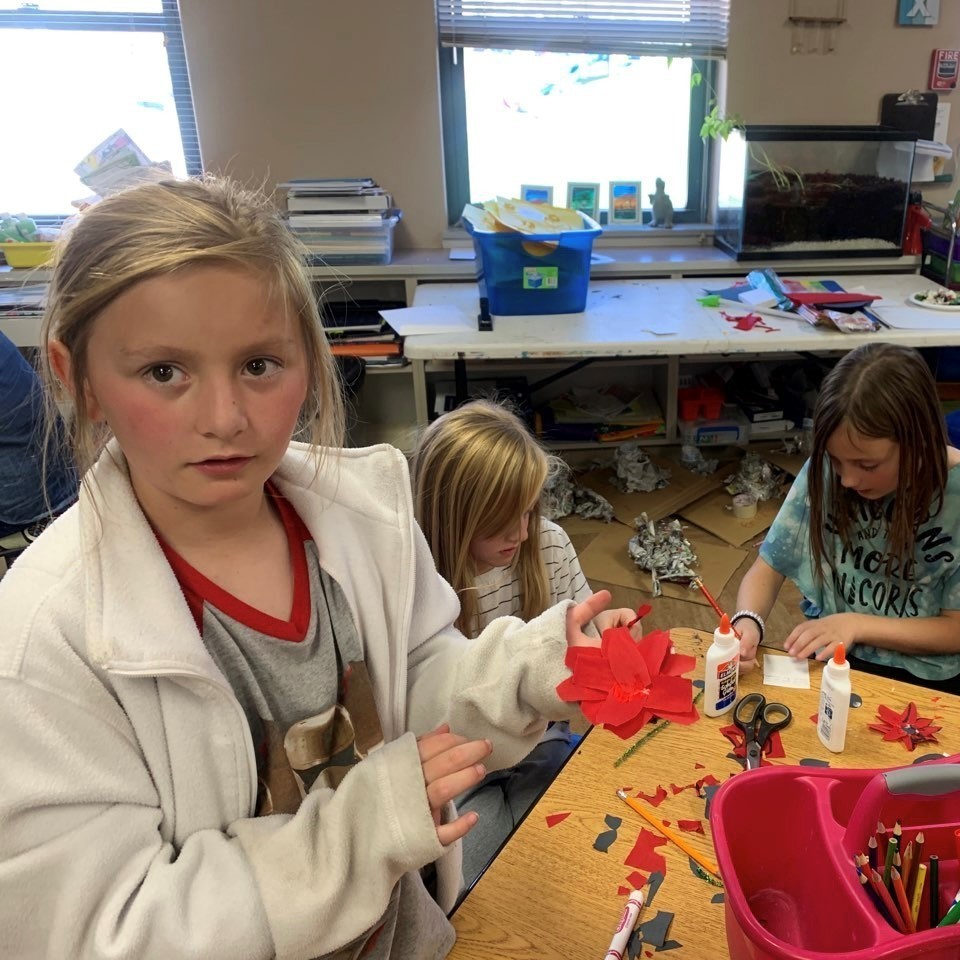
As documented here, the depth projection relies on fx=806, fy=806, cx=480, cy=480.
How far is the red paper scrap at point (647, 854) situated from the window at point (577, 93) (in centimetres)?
311

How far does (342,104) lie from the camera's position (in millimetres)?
3307

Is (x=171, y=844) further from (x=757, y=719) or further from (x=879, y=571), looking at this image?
(x=879, y=571)

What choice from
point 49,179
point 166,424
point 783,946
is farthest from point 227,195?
point 49,179

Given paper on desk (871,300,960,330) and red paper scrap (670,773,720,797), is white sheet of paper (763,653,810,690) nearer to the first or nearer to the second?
red paper scrap (670,773,720,797)

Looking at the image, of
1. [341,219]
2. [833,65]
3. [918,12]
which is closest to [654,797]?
[341,219]

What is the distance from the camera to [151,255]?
2.25ft

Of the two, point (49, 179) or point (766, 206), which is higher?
point (49, 179)

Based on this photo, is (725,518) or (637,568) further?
(725,518)

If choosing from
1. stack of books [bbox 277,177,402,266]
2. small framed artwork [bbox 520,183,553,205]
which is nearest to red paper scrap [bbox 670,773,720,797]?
stack of books [bbox 277,177,402,266]

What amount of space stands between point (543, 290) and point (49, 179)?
2.32 m

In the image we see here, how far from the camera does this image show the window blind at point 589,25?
10.7 ft

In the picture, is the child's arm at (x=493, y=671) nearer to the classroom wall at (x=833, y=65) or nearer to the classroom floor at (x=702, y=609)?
the classroom floor at (x=702, y=609)

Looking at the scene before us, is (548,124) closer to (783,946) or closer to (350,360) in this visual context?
(350,360)

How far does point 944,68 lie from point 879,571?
2.77 m
